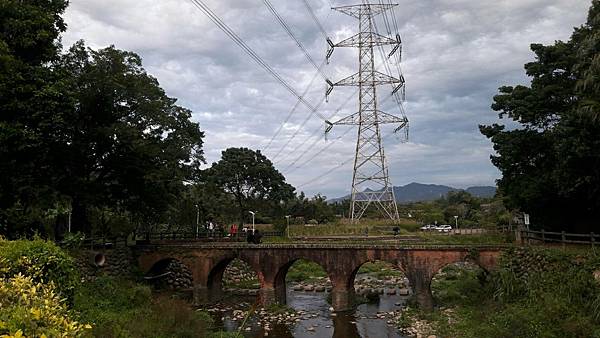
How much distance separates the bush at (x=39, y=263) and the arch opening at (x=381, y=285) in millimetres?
20112

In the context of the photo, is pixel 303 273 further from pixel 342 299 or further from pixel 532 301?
pixel 532 301

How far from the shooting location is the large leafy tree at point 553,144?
21.6 m

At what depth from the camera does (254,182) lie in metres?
69.2

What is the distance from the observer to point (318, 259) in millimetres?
31188

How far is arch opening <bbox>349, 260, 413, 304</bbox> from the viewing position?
108 feet

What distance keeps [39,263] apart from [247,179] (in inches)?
2218

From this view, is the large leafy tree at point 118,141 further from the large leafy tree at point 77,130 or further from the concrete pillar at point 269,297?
the concrete pillar at point 269,297

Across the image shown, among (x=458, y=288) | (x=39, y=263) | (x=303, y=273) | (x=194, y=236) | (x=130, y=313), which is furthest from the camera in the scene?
(x=303, y=273)

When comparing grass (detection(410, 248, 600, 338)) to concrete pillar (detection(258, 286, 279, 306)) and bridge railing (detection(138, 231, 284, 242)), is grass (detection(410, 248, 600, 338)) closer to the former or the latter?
concrete pillar (detection(258, 286, 279, 306))

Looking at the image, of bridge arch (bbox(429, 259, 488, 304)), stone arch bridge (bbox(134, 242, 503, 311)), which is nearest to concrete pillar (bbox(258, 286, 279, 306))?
stone arch bridge (bbox(134, 242, 503, 311))

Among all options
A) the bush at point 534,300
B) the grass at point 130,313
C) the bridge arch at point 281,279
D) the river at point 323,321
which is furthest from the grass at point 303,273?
the grass at point 130,313

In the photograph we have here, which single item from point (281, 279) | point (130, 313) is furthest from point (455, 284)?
point (130, 313)

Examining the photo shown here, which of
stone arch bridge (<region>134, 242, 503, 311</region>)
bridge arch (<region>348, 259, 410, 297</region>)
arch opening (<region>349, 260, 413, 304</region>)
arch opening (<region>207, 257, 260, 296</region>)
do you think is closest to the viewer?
stone arch bridge (<region>134, 242, 503, 311</region>)

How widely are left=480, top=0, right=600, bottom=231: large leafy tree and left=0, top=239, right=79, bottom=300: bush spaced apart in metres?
20.8
